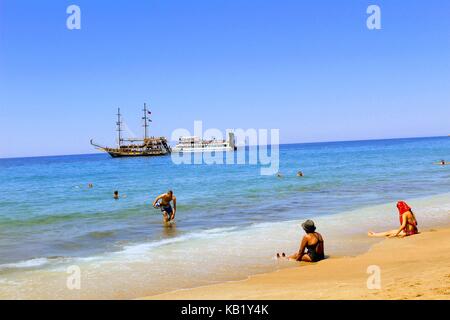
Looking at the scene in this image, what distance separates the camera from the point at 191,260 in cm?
977

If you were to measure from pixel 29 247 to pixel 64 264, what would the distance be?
3.21 meters

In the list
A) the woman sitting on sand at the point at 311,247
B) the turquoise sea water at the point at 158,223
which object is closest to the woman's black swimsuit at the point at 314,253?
the woman sitting on sand at the point at 311,247

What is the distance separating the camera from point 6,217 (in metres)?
20.3

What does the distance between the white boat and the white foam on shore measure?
99956 mm

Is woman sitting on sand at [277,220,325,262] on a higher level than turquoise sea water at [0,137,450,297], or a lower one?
higher

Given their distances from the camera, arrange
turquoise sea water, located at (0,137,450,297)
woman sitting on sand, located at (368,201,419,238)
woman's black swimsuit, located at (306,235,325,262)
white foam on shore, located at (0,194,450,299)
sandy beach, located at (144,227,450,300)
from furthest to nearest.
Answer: woman sitting on sand, located at (368,201,419,238), turquoise sea water, located at (0,137,450,297), woman's black swimsuit, located at (306,235,325,262), white foam on shore, located at (0,194,450,299), sandy beach, located at (144,227,450,300)

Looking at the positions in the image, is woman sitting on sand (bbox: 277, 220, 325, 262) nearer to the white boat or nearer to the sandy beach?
the sandy beach

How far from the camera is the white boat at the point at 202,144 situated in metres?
115

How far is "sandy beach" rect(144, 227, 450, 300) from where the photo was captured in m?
5.77

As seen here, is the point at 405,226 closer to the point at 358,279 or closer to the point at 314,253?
the point at 314,253

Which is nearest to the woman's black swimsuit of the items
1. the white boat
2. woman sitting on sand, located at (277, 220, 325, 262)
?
woman sitting on sand, located at (277, 220, 325, 262)

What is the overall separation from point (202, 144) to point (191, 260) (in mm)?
103811

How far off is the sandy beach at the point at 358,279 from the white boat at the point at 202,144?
104 m

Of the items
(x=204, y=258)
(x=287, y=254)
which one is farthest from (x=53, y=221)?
(x=287, y=254)
